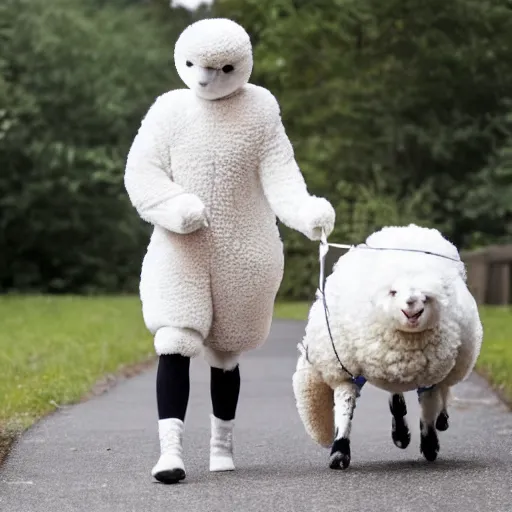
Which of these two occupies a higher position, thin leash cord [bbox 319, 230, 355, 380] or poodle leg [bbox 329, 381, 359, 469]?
thin leash cord [bbox 319, 230, 355, 380]

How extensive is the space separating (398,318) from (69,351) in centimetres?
772

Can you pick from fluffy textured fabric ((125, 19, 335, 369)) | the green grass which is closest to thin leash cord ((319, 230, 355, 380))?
fluffy textured fabric ((125, 19, 335, 369))

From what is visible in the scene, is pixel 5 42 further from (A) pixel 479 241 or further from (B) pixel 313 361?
(B) pixel 313 361

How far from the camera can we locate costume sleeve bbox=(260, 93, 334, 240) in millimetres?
6293

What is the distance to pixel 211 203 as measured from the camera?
6484 mm

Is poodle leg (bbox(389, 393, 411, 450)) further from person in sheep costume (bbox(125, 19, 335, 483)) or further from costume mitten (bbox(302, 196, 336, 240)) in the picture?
costume mitten (bbox(302, 196, 336, 240))

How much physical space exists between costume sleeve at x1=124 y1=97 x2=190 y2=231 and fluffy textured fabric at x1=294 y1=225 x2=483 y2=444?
2.54 ft

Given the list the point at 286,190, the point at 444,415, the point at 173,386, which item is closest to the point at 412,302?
the point at 286,190

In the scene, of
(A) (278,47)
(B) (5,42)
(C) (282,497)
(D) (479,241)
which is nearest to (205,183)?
(C) (282,497)

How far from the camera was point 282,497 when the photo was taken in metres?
5.69

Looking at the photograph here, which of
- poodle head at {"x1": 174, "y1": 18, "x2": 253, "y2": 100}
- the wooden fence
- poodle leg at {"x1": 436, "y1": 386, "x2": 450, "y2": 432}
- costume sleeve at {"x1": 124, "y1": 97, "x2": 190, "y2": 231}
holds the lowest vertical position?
the wooden fence

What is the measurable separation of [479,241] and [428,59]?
3.43 m

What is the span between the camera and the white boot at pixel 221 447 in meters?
Answer: 6.59

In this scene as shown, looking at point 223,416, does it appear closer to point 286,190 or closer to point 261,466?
point 261,466
